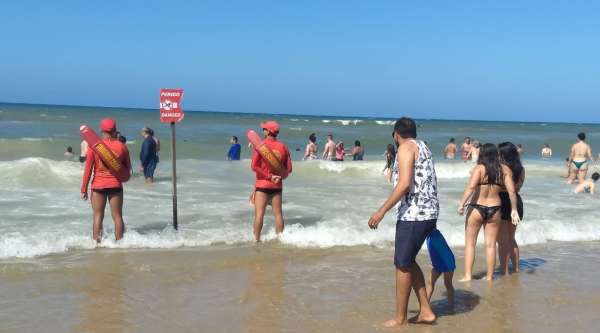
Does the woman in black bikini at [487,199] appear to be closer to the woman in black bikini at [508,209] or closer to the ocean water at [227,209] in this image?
the woman in black bikini at [508,209]

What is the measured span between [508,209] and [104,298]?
3.92m

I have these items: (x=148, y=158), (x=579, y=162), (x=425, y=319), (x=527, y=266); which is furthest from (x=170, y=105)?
(x=579, y=162)

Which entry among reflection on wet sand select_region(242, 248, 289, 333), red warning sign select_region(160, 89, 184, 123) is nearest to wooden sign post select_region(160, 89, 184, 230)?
red warning sign select_region(160, 89, 184, 123)

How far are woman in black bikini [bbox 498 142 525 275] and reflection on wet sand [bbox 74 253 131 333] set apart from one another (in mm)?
3731

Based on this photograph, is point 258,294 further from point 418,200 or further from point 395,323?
point 418,200

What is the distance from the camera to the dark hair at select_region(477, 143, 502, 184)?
234 inches

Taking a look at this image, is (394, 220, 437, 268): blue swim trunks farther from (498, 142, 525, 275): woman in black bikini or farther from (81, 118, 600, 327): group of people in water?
(498, 142, 525, 275): woman in black bikini

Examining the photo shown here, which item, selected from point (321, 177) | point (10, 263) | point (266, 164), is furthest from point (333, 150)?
point (10, 263)

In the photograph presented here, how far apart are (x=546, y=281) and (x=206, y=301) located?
11.4ft

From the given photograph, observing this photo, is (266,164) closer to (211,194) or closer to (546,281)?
(546,281)

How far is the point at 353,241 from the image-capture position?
8.20 meters

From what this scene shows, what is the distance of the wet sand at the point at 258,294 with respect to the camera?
4828 mm

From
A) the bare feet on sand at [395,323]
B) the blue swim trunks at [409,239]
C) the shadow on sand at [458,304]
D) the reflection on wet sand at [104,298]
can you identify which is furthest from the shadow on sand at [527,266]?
the reflection on wet sand at [104,298]

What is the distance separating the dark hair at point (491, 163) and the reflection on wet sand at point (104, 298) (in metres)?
3.51
